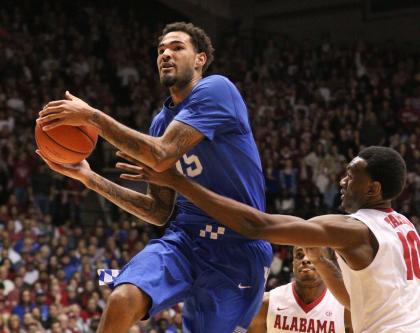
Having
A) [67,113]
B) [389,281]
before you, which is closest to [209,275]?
[389,281]

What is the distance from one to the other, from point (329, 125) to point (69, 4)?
793 cm

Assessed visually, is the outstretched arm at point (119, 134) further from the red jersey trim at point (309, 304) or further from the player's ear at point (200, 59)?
the red jersey trim at point (309, 304)

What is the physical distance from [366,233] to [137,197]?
4.76 feet

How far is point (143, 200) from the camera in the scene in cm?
441

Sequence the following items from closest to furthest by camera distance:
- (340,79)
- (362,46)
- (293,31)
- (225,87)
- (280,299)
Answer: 1. (225,87)
2. (280,299)
3. (340,79)
4. (362,46)
5. (293,31)

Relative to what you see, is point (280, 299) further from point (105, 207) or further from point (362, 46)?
point (362, 46)

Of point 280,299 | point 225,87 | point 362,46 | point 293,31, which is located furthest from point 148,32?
point 225,87

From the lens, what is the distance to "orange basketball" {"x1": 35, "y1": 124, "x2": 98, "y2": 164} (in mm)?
3939

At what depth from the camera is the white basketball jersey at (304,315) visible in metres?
5.79

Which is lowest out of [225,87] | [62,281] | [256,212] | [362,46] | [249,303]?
[62,281]

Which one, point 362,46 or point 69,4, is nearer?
point 362,46

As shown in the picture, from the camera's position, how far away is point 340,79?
16.8 m

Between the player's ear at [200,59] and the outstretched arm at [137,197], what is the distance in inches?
28.3

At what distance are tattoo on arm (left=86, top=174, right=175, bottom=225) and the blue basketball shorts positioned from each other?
0.26m
